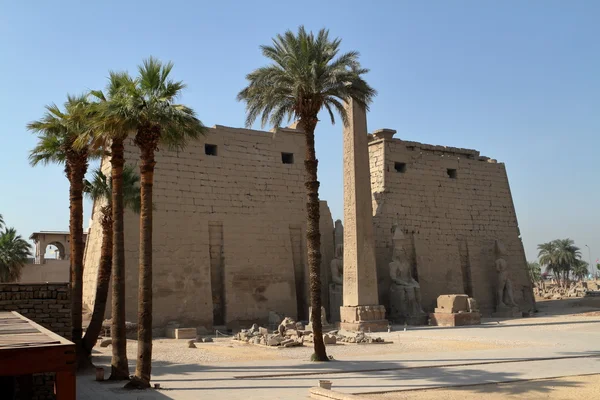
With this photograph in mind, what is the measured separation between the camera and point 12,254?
26984 millimetres

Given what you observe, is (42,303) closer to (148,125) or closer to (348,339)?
(148,125)

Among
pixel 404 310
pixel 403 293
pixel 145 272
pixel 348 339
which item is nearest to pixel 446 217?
pixel 403 293

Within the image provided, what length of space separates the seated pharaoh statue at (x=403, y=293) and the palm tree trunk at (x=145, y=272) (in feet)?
45.9

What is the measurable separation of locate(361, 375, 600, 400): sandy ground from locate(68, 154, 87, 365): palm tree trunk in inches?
249

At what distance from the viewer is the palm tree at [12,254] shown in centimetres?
2659

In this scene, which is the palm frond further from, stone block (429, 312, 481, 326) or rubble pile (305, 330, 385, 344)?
stone block (429, 312, 481, 326)

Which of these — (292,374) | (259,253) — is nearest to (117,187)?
(292,374)

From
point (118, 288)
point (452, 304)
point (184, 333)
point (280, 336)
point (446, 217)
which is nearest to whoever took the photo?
point (118, 288)

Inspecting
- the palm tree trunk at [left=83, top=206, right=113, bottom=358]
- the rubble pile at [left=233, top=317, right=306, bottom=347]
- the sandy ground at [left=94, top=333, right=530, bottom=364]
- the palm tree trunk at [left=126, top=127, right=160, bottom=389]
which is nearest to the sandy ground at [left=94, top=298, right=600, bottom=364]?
the sandy ground at [left=94, top=333, right=530, bottom=364]

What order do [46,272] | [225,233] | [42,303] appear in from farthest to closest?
[46,272] < [225,233] < [42,303]

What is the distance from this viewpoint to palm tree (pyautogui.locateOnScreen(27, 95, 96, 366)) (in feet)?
38.0

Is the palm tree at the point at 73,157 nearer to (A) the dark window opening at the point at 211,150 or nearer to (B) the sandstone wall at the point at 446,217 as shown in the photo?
(A) the dark window opening at the point at 211,150

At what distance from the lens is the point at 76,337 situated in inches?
449

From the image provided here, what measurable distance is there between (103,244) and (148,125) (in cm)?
341
